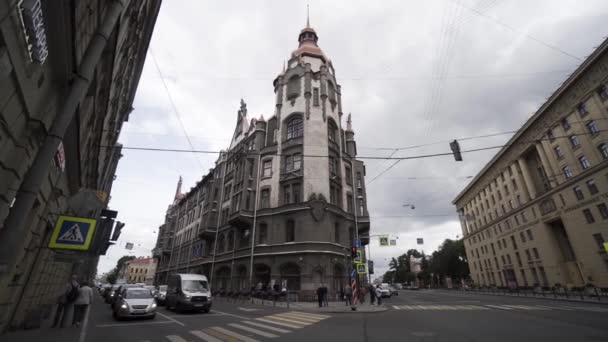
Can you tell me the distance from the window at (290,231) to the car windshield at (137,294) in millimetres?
15220

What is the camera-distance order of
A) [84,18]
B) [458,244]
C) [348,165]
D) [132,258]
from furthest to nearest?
1. [132,258]
2. [458,244]
3. [348,165]
4. [84,18]

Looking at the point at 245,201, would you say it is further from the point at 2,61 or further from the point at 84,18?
the point at 2,61

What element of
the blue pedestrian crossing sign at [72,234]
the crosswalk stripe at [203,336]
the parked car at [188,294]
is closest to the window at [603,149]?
the parked car at [188,294]

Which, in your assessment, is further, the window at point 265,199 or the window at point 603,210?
the window at point 603,210

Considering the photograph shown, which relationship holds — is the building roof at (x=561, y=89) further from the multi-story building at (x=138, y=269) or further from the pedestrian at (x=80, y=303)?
the multi-story building at (x=138, y=269)

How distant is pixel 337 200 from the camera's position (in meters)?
31.2

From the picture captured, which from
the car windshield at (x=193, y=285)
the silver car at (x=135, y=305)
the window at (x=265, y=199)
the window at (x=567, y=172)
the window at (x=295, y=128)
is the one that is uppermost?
the window at (x=295, y=128)

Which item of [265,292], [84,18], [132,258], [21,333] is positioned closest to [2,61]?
[84,18]

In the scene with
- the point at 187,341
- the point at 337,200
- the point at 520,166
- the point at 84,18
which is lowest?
the point at 187,341

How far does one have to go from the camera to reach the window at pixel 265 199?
31.1 metres

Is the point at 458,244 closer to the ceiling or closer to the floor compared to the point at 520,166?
closer to the floor

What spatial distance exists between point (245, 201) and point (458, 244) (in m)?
75.5

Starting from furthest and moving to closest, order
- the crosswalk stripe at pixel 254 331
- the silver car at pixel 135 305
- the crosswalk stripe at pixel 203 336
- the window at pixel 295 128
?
the window at pixel 295 128 < the silver car at pixel 135 305 < the crosswalk stripe at pixel 254 331 < the crosswalk stripe at pixel 203 336

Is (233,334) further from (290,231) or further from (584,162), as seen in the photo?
(584,162)
